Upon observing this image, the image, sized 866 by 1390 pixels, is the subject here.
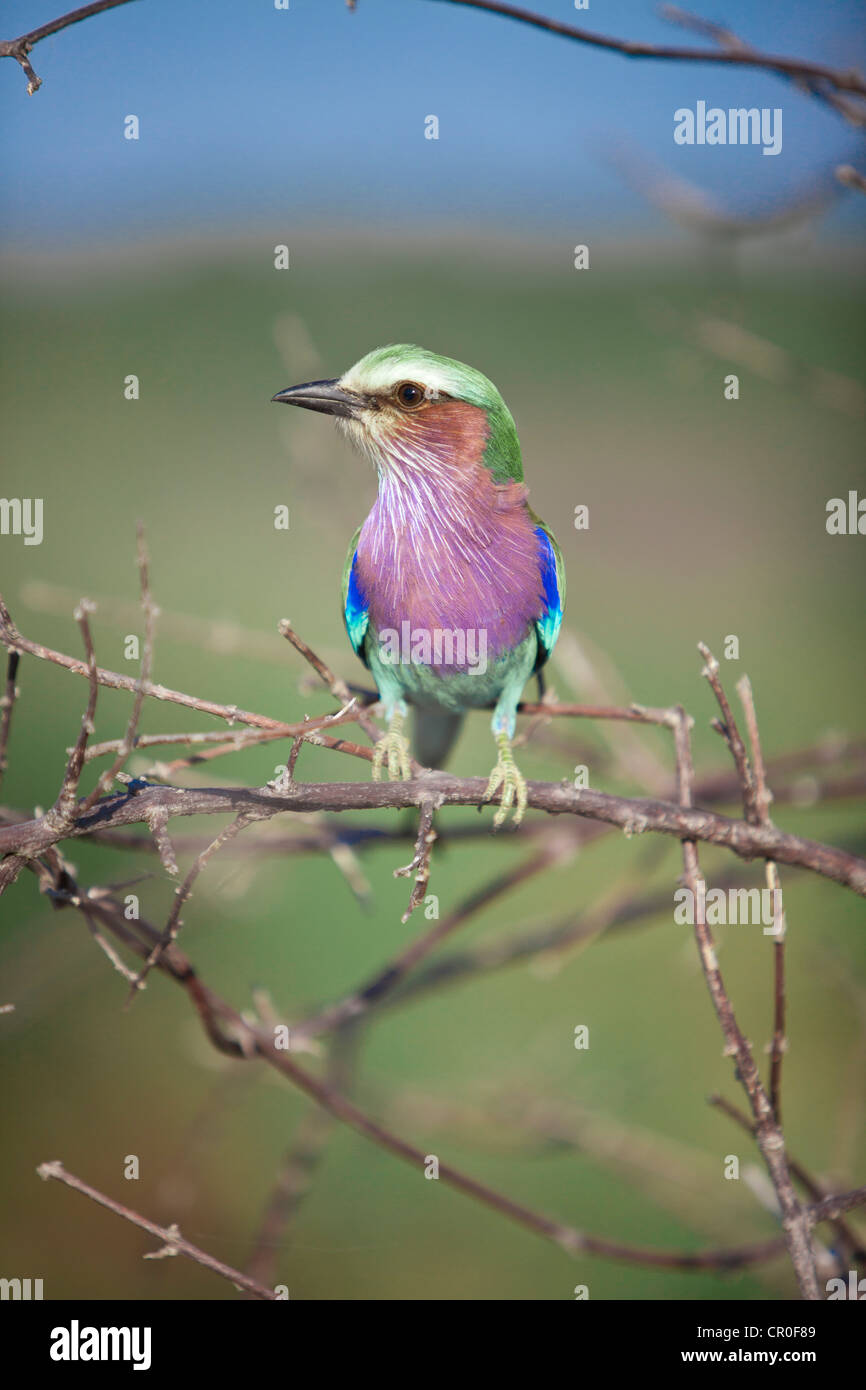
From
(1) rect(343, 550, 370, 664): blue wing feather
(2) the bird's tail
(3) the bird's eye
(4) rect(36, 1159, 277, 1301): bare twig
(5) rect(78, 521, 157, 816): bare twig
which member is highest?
(3) the bird's eye

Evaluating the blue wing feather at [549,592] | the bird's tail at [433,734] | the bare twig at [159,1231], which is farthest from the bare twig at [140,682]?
the bird's tail at [433,734]

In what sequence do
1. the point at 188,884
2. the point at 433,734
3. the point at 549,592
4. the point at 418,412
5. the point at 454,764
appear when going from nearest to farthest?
1. the point at 188,884
2. the point at 418,412
3. the point at 549,592
4. the point at 433,734
5. the point at 454,764

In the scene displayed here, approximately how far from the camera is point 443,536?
6.08ft

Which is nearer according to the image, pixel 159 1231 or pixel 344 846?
pixel 159 1231

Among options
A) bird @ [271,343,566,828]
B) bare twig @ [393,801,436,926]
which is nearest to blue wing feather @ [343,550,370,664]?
bird @ [271,343,566,828]

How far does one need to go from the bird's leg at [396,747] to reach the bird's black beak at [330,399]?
1.80 ft

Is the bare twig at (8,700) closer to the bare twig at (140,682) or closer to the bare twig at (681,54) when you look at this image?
the bare twig at (140,682)

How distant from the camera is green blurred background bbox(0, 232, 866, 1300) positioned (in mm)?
2570

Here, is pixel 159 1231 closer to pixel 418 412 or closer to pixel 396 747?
pixel 396 747

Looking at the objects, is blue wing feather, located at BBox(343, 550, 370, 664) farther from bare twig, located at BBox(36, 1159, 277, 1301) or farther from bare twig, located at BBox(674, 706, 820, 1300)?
bare twig, located at BBox(36, 1159, 277, 1301)

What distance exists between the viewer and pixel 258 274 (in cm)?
498

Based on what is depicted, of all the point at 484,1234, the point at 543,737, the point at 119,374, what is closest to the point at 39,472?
the point at 119,374

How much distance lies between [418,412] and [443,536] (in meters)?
0.22

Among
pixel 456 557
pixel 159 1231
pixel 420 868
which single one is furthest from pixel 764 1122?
pixel 456 557
